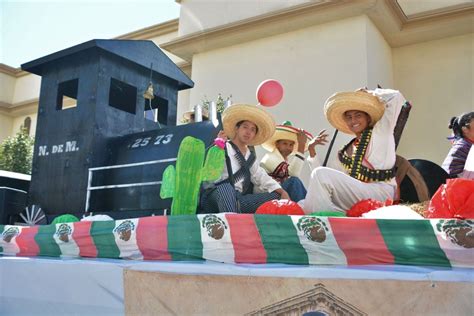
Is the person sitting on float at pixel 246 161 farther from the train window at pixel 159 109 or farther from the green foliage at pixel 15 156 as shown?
the green foliage at pixel 15 156

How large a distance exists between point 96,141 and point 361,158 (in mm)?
2512

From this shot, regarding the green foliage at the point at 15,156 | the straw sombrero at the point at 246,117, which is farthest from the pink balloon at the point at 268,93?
the green foliage at the point at 15,156

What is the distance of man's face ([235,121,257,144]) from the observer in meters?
3.25

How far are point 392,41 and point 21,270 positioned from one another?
24.8 feet

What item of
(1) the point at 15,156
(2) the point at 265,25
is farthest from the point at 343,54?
(1) the point at 15,156

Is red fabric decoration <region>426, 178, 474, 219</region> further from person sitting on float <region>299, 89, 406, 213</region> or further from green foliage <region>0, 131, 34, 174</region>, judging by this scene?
green foliage <region>0, 131, 34, 174</region>

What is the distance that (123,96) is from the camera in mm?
4727

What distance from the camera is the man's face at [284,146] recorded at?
4328mm

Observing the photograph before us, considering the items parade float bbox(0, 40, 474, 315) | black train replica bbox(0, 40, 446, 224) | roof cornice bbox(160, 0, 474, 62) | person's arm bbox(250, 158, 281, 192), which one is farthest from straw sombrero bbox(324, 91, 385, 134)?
roof cornice bbox(160, 0, 474, 62)

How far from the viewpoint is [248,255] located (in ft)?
6.15

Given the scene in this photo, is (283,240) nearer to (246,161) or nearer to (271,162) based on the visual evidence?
(246,161)

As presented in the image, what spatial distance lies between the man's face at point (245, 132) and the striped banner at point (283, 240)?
1259 mm

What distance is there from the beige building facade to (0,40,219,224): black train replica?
3.70 meters

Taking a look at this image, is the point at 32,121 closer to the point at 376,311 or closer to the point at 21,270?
the point at 21,270
